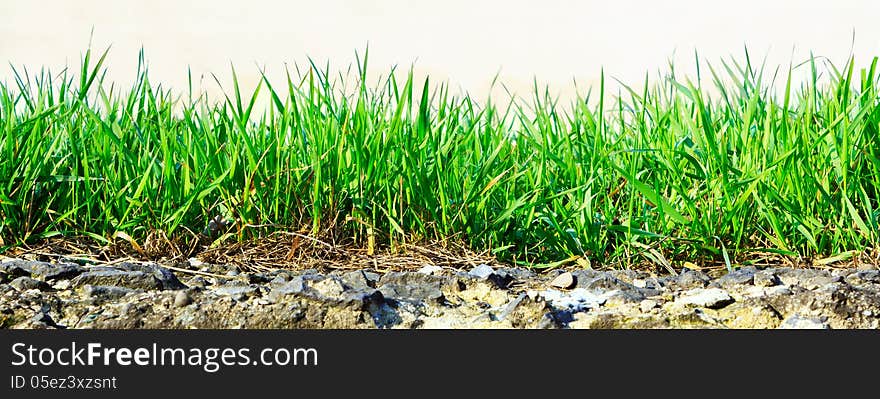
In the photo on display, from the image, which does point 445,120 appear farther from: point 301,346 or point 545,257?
point 301,346

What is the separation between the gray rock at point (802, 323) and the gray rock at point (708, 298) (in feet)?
0.43

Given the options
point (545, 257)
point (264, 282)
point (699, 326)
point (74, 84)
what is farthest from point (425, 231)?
point (74, 84)

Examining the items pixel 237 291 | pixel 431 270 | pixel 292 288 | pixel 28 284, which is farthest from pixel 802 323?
pixel 28 284

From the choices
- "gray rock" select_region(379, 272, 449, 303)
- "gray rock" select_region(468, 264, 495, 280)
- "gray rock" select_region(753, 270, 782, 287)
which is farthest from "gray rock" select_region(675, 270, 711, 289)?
"gray rock" select_region(379, 272, 449, 303)

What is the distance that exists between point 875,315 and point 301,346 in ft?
3.91

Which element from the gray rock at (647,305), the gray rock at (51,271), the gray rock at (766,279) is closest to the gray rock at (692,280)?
the gray rock at (766,279)

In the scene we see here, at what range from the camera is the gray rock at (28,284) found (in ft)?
6.28

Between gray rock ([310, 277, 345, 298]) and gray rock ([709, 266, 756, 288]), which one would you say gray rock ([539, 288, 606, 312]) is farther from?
gray rock ([310, 277, 345, 298])

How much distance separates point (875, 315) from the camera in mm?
1741

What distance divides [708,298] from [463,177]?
0.96 metres

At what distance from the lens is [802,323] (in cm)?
169

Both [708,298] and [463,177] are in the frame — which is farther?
[463,177]

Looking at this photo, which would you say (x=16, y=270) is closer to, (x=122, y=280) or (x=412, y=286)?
(x=122, y=280)

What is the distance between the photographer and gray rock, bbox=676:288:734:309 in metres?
1.80
